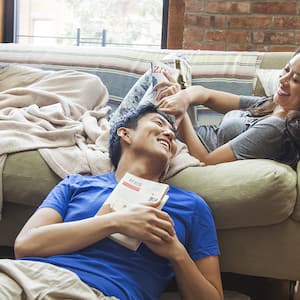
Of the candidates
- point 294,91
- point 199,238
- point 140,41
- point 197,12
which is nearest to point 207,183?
point 199,238

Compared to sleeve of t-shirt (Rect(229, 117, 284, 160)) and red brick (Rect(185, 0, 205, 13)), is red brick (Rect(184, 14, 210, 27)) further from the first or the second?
sleeve of t-shirt (Rect(229, 117, 284, 160))

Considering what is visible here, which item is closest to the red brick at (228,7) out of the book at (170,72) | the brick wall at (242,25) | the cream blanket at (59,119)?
the brick wall at (242,25)

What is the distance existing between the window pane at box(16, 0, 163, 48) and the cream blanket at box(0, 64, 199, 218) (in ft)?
4.50

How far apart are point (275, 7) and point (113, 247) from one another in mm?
2458

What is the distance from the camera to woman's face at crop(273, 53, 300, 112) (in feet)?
5.99

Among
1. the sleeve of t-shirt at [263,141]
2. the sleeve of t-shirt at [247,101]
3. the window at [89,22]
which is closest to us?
the sleeve of t-shirt at [263,141]

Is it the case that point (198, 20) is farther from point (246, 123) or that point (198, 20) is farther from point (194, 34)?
point (246, 123)

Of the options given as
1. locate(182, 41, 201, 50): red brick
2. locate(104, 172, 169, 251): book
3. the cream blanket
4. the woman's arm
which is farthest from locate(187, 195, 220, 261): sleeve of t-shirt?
locate(182, 41, 201, 50): red brick

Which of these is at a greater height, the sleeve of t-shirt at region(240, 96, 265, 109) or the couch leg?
the sleeve of t-shirt at region(240, 96, 265, 109)

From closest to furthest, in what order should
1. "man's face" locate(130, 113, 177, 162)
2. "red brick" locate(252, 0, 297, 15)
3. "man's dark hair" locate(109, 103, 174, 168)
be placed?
"man's face" locate(130, 113, 177, 162) → "man's dark hair" locate(109, 103, 174, 168) → "red brick" locate(252, 0, 297, 15)

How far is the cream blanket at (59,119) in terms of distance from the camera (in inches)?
69.1

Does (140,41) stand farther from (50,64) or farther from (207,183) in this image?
(207,183)

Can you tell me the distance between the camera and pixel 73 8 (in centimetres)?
384

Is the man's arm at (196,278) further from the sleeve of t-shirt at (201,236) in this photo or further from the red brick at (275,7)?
the red brick at (275,7)
